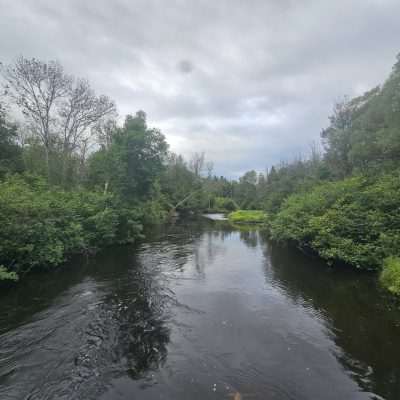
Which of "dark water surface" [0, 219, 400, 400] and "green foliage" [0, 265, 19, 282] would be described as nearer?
"dark water surface" [0, 219, 400, 400]

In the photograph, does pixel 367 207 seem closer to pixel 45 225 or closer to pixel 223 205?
pixel 45 225

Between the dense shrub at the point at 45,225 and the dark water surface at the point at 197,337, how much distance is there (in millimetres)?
1150

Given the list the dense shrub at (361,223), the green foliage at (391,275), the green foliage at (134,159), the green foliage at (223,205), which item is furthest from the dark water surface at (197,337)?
the green foliage at (223,205)

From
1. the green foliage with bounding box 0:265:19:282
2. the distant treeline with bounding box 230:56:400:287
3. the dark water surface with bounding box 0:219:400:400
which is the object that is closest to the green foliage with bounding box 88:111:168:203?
the dark water surface with bounding box 0:219:400:400

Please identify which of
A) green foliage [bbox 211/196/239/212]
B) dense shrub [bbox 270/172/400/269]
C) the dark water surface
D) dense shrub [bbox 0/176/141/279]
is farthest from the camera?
green foliage [bbox 211/196/239/212]

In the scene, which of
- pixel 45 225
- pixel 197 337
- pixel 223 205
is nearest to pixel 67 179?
pixel 45 225

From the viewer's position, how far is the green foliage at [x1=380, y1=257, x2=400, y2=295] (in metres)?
7.33

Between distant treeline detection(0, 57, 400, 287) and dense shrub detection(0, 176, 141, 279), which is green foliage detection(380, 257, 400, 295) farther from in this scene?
dense shrub detection(0, 176, 141, 279)

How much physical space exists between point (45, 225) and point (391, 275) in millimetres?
12844

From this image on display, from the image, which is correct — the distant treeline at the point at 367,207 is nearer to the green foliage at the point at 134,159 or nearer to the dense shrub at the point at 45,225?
the green foliage at the point at 134,159

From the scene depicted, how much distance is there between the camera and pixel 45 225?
9.25 meters

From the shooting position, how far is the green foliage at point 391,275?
7.33 meters

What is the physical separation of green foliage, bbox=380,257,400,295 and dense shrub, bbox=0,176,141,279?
12.0 metres

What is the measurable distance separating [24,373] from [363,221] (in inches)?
477
